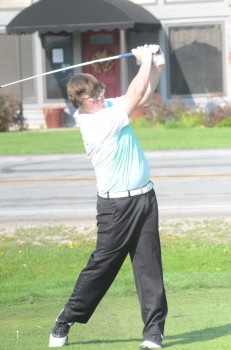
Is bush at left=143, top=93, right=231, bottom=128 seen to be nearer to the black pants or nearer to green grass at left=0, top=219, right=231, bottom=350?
green grass at left=0, top=219, right=231, bottom=350

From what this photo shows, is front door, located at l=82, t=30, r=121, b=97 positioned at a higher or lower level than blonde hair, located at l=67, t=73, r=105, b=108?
lower

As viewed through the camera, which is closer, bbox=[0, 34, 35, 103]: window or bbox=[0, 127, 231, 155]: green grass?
bbox=[0, 127, 231, 155]: green grass

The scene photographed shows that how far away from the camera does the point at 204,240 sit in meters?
11.8

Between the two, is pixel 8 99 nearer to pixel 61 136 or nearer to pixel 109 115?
pixel 61 136

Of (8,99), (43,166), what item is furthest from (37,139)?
(43,166)

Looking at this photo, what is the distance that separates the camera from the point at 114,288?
941 cm

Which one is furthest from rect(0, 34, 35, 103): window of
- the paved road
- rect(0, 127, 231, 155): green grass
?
the paved road

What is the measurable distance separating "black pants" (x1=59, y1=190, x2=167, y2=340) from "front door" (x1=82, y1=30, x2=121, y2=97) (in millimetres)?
24505

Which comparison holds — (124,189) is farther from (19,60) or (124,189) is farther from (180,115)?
(19,60)

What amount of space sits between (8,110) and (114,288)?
20.4 meters

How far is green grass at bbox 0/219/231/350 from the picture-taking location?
23.3ft

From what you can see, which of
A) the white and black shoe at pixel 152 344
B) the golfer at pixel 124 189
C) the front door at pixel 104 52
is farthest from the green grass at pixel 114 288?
the front door at pixel 104 52

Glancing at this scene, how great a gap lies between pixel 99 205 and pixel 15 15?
82.6ft

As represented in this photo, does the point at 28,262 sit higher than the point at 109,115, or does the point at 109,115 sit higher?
the point at 109,115
